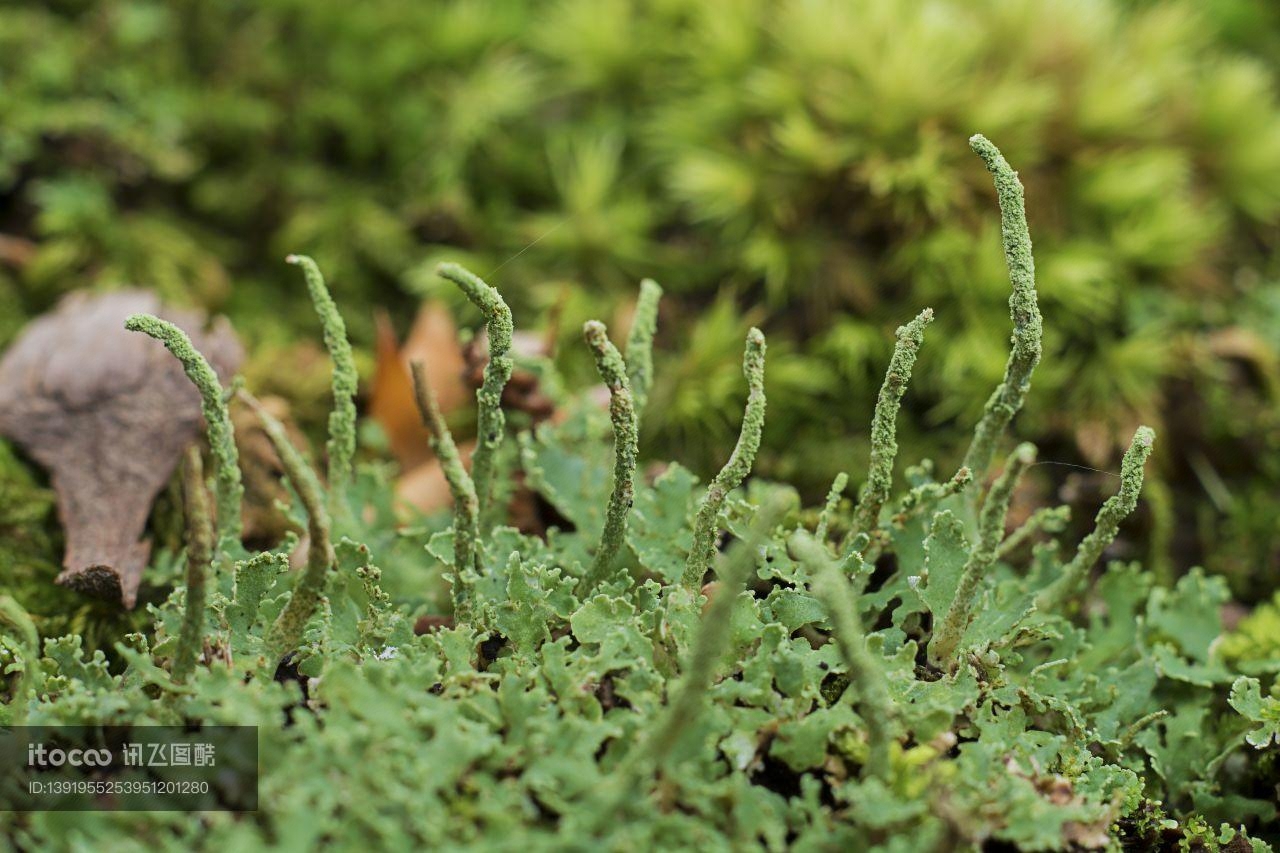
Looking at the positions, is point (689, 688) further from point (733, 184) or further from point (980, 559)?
point (733, 184)

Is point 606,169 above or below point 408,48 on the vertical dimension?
below

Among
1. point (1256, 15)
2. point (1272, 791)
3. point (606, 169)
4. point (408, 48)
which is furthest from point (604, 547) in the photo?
point (1256, 15)

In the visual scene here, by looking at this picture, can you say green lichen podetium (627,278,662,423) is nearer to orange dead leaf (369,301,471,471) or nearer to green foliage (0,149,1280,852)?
green foliage (0,149,1280,852)

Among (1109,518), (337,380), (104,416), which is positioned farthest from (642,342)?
(104,416)

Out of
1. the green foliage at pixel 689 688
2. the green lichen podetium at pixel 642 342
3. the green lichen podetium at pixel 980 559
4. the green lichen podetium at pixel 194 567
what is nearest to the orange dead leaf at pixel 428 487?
the green foliage at pixel 689 688

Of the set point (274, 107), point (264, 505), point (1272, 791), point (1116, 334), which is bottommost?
point (1272, 791)

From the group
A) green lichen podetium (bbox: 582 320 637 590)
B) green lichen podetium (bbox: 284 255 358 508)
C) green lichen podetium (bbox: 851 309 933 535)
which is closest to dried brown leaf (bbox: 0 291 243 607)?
green lichen podetium (bbox: 284 255 358 508)

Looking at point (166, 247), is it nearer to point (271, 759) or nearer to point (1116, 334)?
point (271, 759)
